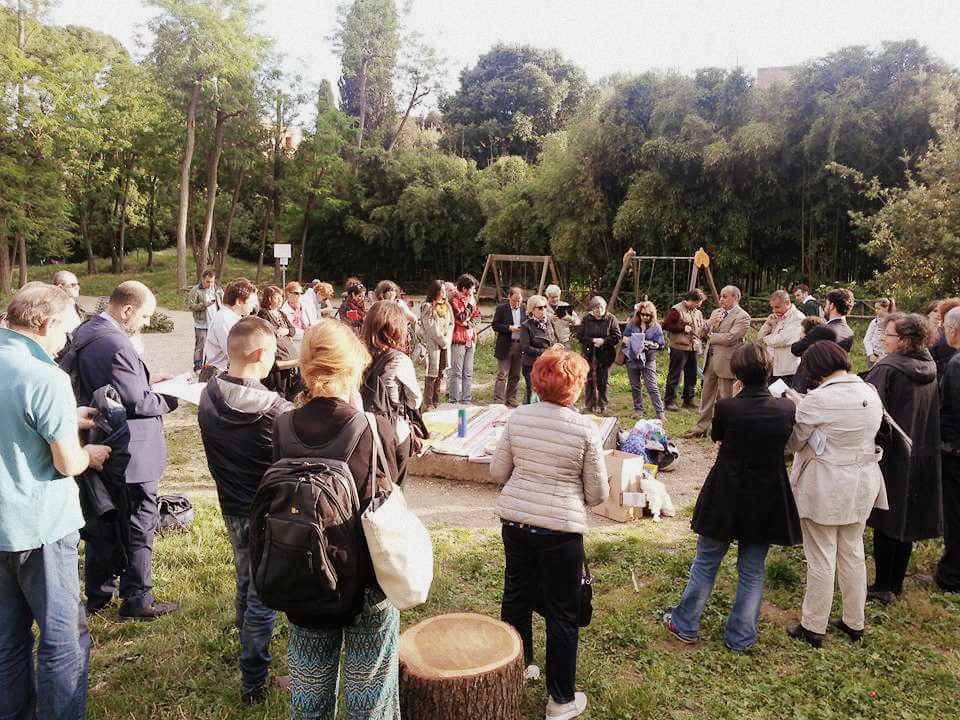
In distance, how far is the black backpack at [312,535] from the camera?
6.74ft

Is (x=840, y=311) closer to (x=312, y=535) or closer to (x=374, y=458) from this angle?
(x=374, y=458)

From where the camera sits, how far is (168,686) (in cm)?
332

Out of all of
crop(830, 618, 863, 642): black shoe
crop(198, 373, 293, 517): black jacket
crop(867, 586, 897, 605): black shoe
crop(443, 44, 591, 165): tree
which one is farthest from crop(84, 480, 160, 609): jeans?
crop(443, 44, 591, 165): tree

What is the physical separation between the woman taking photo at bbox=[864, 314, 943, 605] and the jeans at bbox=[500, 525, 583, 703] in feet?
7.41

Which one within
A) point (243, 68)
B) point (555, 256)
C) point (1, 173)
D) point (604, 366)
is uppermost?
point (243, 68)

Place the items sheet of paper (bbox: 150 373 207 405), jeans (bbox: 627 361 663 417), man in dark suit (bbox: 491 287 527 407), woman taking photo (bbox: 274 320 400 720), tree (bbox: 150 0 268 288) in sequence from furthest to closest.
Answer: tree (bbox: 150 0 268 288)
man in dark suit (bbox: 491 287 527 407)
jeans (bbox: 627 361 663 417)
sheet of paper (bbox: 150 373 207 405)
woman taking photo (bbox: 274 320 400 720)

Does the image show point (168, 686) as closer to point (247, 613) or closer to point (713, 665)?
point (247, 613)

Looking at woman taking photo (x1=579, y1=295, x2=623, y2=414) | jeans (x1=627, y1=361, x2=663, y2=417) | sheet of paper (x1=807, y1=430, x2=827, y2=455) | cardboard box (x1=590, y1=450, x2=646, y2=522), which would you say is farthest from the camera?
woman taking photo (x1=579, y1=295, x2=623, y2=414)

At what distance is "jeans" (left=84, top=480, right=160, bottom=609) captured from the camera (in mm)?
3902

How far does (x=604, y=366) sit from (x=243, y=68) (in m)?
20.1

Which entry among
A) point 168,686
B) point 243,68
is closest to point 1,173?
point 243,68

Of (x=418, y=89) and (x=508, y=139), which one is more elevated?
(x=418, y=89)

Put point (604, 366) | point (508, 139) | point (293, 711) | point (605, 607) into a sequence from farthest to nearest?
point (508, 139) < point (604, 366) < point (605, 607) < point (293, 711)

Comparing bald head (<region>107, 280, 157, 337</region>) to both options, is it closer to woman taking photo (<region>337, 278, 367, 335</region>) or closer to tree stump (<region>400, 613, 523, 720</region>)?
tree stump (<region>400, 613, 523, 720</region>)
